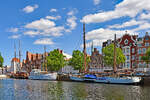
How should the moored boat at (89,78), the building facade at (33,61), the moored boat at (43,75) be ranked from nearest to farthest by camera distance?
the moored boat at (89,78), the moored boat at (43,75), the building facade at (33,61)

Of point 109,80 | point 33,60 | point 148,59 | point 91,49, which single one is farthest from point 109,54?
point 33,60

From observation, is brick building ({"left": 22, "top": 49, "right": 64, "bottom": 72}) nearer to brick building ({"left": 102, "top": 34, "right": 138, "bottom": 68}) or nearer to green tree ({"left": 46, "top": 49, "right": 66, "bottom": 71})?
green tree ({"left": 46, "top": 49, "right": 66, "bottom": 71})

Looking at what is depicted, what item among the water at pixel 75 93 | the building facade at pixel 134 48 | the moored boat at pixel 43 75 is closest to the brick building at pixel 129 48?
the building facade at pixel 134 48

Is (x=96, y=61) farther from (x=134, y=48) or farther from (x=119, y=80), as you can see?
(x=119, y=80)

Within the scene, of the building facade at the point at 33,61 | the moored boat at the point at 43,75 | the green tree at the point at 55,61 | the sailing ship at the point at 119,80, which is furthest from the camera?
the building facade at the point at 33,61

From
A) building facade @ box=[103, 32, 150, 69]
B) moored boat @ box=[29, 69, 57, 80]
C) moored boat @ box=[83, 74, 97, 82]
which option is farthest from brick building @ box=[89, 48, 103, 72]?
moored boat @ box=[83, 74, 97, 82]

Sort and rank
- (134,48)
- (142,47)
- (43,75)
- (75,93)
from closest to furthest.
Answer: (75,93) → (142,47) → (43,75) → (134,48)

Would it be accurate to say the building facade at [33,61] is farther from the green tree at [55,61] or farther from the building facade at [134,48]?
the building facade at [134,48]

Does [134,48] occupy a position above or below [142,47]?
below

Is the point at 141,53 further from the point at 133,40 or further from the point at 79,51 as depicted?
the point at 79,51

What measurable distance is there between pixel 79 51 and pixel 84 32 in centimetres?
2466

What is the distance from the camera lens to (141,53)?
8688 centimetres

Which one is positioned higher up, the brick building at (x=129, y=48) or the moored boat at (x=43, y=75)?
the brick building at (x=129, y=48)

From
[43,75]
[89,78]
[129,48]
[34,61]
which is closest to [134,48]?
[129,48]
